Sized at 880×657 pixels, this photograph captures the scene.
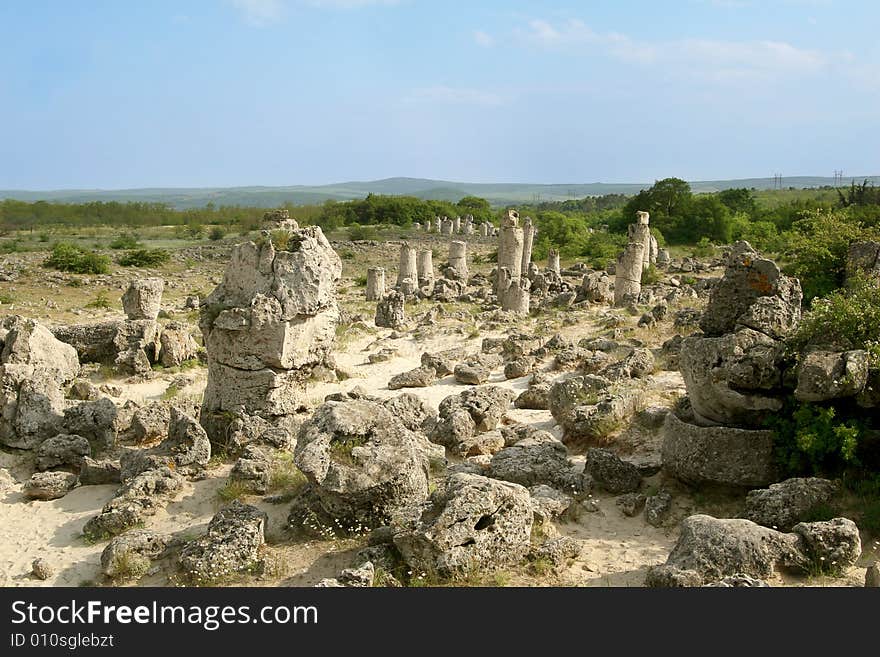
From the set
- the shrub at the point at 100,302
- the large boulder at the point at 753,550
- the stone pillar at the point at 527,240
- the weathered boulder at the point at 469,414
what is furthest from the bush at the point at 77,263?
the large boulder at the point at 753,550

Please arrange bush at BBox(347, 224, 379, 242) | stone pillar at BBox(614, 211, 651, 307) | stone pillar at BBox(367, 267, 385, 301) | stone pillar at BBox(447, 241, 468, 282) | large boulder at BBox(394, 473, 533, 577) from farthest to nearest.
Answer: bush at BBox(347, 224, 379, 242), stone pillar at BBox(447, 241, 468, 282), stone pillar at BBox(367, 267, 385, 301), stone pillar at BBox(614, 211, 651, 307), large boulder at BBox(394, 473, 533, 577)

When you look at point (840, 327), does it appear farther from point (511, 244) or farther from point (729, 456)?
point (511, 244)

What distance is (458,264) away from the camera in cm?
3022

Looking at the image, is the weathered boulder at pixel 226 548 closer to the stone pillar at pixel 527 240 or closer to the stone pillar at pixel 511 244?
the stone pillar at pixel 511 244

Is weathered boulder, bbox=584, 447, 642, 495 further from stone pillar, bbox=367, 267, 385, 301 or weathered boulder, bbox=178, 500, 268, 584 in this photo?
stone pillar, bbox=367, 267, 385, 301

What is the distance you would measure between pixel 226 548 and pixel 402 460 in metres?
1.82

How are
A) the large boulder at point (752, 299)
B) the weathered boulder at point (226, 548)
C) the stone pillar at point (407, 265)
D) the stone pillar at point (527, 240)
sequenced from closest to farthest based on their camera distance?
the weathered boulder at point (226, 548) < the large boulder at point (752, 299) < the stone pillar at point (407, 265) < the stone pillar at point (527, 240)

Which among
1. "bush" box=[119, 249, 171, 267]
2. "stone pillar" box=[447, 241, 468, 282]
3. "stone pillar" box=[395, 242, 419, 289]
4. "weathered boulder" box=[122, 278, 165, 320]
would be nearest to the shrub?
"weathered boulder" box=[122, 278, 165, 320]

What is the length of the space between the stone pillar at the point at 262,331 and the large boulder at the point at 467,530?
4.18 m

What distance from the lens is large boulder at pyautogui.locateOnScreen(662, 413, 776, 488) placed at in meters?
7.62

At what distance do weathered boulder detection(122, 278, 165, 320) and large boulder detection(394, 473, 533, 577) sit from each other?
11843 mm

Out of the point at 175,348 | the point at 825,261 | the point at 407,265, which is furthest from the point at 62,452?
the point at 407,265

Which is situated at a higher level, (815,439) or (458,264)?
(458,264)

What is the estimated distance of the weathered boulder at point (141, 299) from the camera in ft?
53.8
